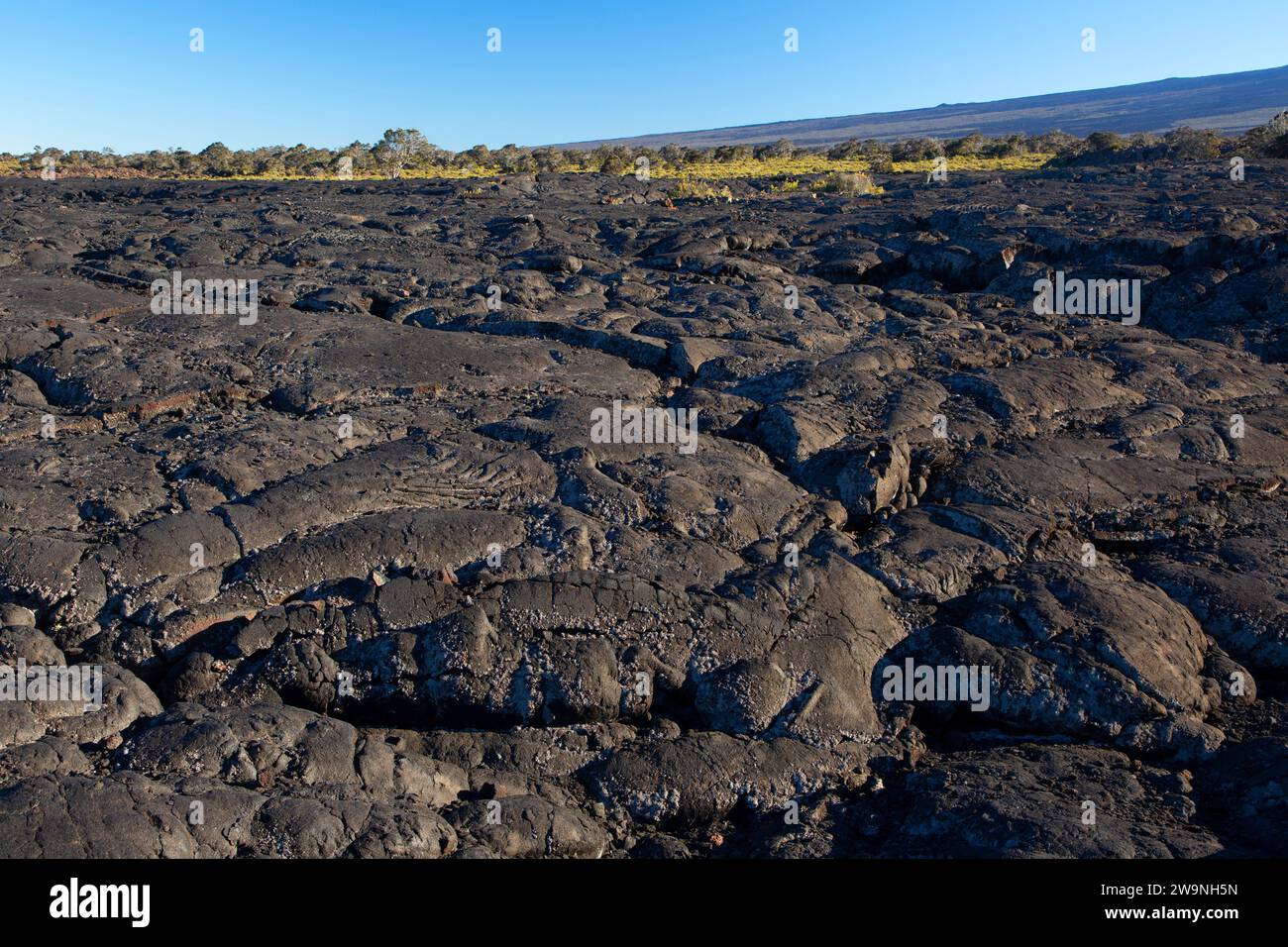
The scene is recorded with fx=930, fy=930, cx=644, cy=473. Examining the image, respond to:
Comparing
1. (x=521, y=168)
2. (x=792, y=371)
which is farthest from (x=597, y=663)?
(x=521, y=168)

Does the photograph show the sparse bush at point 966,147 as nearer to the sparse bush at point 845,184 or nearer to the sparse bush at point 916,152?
the sparse bush at point 916,152

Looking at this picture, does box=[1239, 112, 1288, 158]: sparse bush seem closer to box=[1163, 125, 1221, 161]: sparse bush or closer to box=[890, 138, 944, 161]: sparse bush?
box=[1163, 125, 1221, 161]: sparse bush

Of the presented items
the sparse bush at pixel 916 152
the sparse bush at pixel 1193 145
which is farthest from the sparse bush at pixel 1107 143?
the sparse bush at pixel 916 152

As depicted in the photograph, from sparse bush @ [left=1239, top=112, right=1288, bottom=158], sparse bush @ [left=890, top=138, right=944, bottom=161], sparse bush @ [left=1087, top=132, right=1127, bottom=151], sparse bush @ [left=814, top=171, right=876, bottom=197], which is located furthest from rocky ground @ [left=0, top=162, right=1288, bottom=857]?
sparse bush @ [left=890, top=138, right=944, bottom=161]

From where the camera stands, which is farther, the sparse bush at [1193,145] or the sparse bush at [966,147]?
the sparse bush at [966,147]

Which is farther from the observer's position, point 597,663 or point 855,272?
point 855,272

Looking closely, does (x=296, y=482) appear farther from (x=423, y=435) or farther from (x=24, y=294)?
(x=24, y=294)
